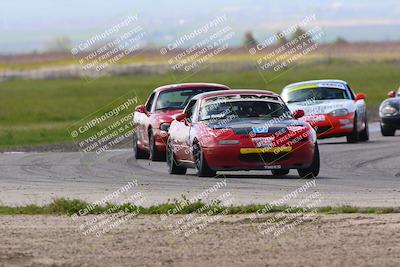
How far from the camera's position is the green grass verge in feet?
44.5

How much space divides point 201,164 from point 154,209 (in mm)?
4751

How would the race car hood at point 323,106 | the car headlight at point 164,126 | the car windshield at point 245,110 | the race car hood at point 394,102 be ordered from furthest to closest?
the race car hood at point 394,102
the race car hood at point 323,106
the car headlight at point 164,126
the car windshield at point 245,110

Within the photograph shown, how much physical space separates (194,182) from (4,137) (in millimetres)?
19685

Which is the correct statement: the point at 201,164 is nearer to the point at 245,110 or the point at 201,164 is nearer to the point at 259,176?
the point at 259,176

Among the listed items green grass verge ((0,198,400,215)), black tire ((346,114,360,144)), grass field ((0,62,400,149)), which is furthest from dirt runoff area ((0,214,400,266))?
grass field ((0,62,400,149))

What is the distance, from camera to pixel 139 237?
478 inches

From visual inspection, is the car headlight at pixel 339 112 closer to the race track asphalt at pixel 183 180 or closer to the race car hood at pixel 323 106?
the race car hood at pixel 323 106

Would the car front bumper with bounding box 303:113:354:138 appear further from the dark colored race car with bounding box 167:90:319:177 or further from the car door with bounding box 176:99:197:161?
the dark colored race car with bounding box 167:90:319:177

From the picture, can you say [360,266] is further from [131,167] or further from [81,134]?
[81,134]

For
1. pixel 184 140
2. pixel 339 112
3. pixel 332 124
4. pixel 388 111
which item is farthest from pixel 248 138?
pixel 388 111

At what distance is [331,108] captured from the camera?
28.2m

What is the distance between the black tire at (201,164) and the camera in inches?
738

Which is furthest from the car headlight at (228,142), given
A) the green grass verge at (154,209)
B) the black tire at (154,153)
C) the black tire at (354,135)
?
the black tire at (354,135)

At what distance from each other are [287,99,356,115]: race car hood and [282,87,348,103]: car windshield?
47 cm
